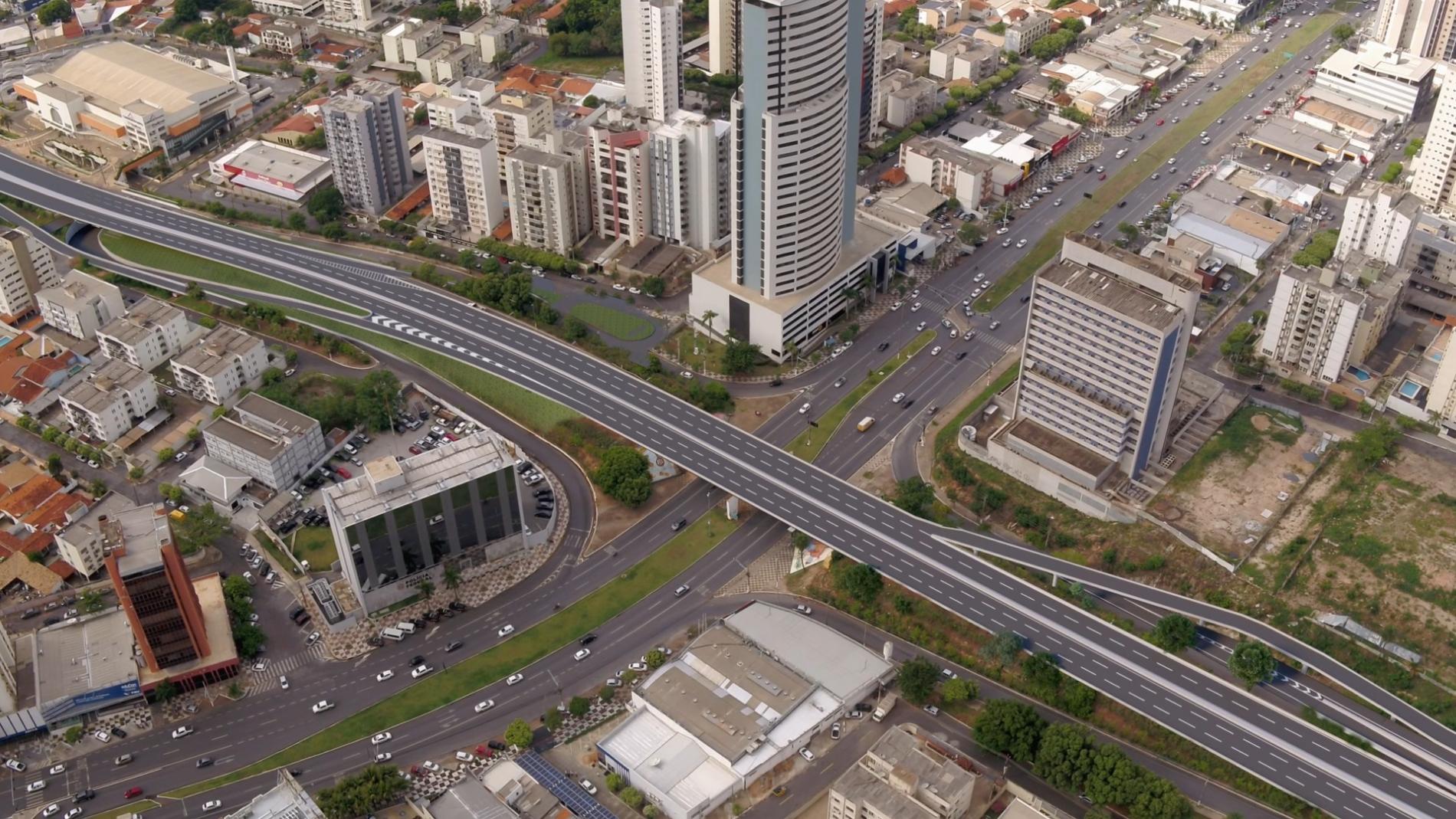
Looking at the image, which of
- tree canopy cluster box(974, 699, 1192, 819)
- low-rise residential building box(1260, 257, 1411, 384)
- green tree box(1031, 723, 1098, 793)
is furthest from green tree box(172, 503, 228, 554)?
low-rise residential building box(1260, 257, 1411, 384)

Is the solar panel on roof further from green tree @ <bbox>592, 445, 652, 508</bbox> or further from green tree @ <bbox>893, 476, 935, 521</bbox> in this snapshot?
green tree @ <bbox>893, 476, 935, 521</bbox>

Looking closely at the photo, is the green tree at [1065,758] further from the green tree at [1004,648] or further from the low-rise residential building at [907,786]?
the green tree at [1004,648]

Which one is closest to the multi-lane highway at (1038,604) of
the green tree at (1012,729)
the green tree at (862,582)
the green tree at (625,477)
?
the green tree at (862,582)

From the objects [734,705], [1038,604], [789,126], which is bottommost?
[734,705]

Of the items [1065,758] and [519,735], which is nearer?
[1065,758]

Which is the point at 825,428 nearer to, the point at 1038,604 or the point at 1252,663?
the point at 1038,604

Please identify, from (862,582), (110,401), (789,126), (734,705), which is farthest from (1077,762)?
(110,401)

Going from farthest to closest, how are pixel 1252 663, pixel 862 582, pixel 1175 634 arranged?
pixel 862 582 → pixel 1175 634 → pixel 1252 663
